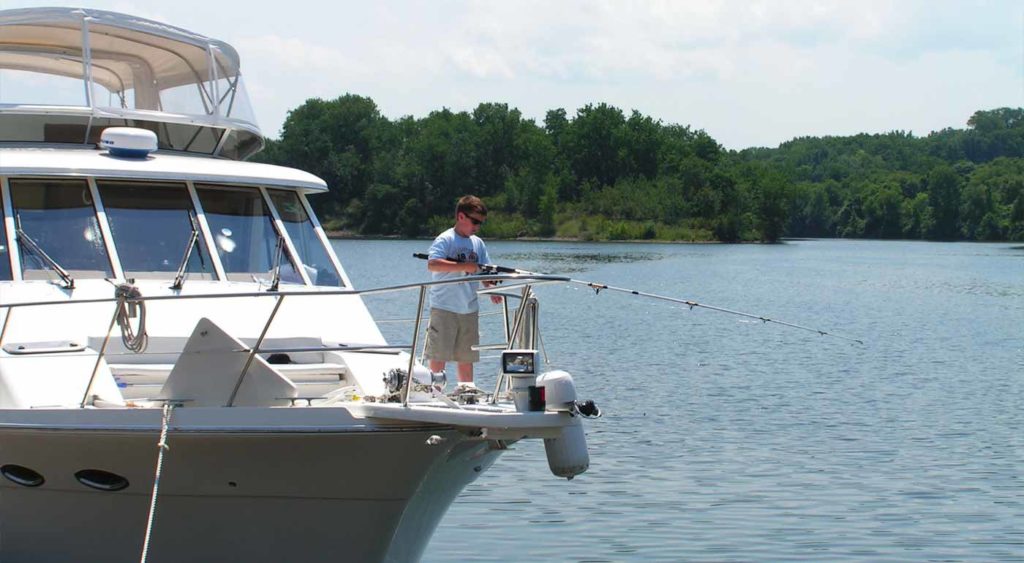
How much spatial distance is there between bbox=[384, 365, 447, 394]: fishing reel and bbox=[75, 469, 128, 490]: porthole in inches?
66.3

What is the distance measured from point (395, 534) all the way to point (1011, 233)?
427 ft

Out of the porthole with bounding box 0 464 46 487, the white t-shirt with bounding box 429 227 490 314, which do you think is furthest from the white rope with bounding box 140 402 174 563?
the white t-shirt with bounding box 429 227 490 314

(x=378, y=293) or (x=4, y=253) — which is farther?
(x=4, y=253)

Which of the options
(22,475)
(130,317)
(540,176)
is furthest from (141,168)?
(540,176)

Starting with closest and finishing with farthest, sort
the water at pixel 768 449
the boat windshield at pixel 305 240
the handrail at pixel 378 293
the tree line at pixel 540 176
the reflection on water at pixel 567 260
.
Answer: the handrail at pixel 378 293
the boat windshield at pixel 305 240
the water at pixel 768 449
the reflection on water at pixel 567 260
the tree line at pixel 540 176

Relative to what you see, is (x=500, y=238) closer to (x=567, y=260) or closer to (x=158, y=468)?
(x=567, y=260)

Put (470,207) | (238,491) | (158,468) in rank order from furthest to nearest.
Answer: (470,207) < (238,491) < (158,468)

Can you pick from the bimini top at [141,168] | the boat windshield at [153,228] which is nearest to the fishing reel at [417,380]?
the boat windshield at [153,228]

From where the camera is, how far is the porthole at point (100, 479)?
8219 millimetres

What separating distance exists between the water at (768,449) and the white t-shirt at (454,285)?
258 centimetres

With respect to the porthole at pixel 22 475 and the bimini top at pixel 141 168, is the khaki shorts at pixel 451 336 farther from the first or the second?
the porthole at pixel 22 475

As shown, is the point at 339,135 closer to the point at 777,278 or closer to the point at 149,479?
the point at 777,278

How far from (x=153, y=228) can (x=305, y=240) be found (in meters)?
1.19

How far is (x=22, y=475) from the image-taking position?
8.46 m
